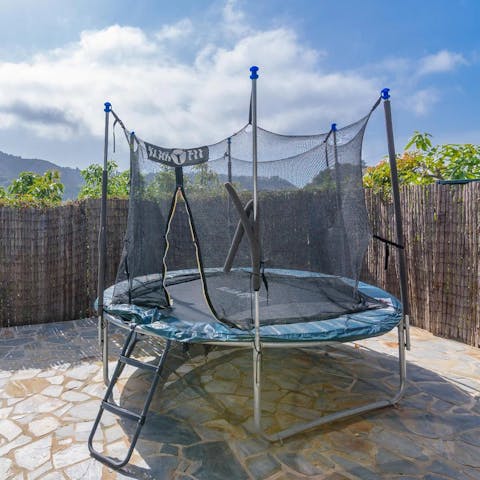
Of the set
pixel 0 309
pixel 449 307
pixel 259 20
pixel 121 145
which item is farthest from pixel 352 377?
pixel 0 309

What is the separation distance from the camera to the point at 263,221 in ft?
8.01

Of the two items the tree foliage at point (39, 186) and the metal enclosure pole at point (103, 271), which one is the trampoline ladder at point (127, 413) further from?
the tree foliage at point (39, 186)

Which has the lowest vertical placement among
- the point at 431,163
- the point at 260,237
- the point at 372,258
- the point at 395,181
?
the point at 372,258

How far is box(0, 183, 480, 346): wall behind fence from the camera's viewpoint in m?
3.30

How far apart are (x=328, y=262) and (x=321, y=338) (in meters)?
0.75

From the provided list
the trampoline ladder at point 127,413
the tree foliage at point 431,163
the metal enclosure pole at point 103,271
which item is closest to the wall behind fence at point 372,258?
the tree foliage at point 431,163

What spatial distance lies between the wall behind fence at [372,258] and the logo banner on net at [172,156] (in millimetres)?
2217

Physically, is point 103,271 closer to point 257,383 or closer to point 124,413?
point 124,413

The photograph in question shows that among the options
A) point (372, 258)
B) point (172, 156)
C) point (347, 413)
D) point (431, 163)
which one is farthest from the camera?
point (431, 163)

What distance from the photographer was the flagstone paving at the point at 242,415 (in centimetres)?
170

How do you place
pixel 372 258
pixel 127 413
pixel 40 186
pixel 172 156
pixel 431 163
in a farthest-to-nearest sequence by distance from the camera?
pixel 40 186, pixel 431 163, pixel 372 258, pixel 172 156, pixel 127 413

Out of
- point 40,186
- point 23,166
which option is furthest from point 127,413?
point 23,166

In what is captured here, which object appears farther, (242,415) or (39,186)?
(39,186)

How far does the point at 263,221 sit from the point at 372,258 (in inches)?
96.6
